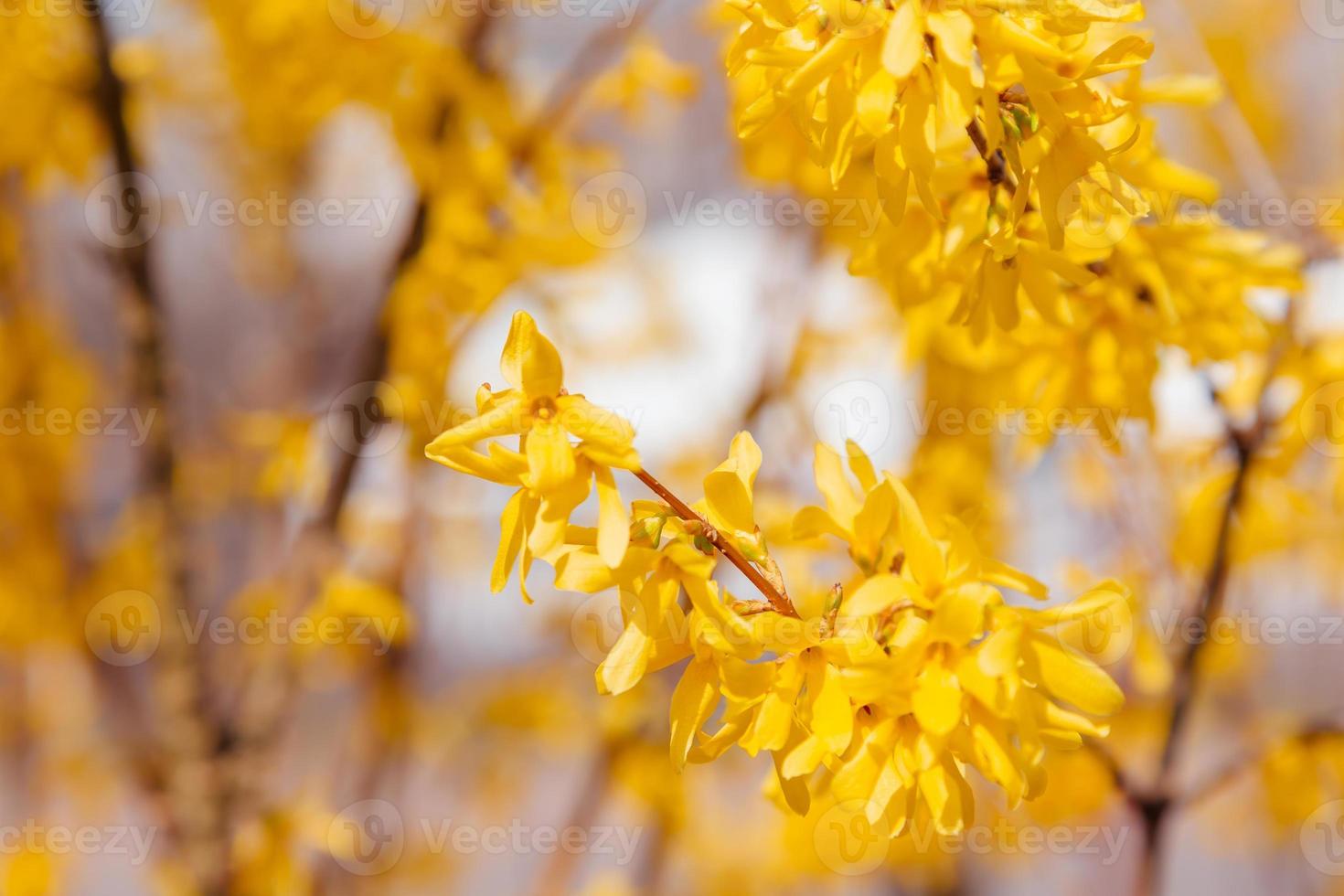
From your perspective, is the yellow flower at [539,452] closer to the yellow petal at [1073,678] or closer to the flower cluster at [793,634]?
the flower cluster at [793,634]

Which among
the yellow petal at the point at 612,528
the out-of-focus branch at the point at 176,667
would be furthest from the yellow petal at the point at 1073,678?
the out-of-focus branch at the point at 176,667

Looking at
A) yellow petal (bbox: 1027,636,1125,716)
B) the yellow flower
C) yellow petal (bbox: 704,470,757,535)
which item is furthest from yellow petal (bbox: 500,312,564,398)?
yellow petal (bbox: 1027,636,1125,716)

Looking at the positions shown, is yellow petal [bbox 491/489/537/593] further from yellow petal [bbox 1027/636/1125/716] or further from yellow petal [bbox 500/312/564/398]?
yellow petal [bbox 1027/636/1125/716]

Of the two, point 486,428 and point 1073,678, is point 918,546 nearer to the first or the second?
point 1073,678

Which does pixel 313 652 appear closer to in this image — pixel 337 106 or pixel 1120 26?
pixel 337 106

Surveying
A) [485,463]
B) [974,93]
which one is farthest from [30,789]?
[974,93]
